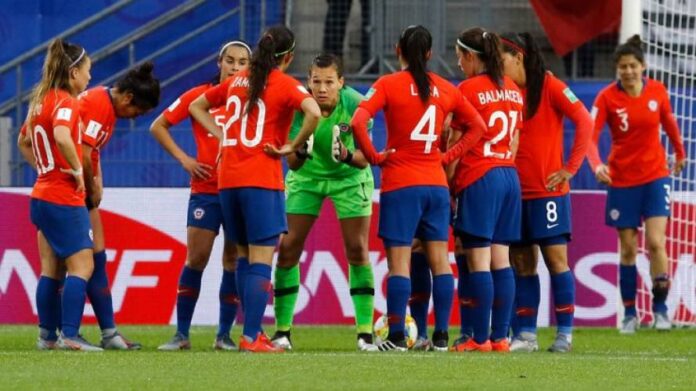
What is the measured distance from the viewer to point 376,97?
9492 millimetres

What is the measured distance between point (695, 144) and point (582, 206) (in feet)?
4.54

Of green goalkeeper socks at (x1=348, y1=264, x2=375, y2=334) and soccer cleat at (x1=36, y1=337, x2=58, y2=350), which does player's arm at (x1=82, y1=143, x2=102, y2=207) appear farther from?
green goalkeeper socks at (x1=348, y1=264, x2=375, y2=334)

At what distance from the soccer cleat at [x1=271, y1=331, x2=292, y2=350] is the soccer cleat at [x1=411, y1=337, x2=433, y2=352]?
Answer: 0.79 m

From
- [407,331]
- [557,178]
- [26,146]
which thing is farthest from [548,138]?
[26,146]

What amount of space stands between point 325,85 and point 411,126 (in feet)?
2.79

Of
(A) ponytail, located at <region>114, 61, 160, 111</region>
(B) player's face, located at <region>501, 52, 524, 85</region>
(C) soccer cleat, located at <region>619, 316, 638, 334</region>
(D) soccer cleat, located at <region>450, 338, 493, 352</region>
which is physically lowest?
(C) soccer cleat, located at <region>619, 316, 638, 334</region>

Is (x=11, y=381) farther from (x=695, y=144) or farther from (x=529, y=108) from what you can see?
(x=695, y=144)

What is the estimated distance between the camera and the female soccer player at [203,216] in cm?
1011

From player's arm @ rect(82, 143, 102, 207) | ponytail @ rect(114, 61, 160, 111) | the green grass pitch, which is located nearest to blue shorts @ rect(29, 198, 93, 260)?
player's arm @ rect(82, 143, 102, 207)

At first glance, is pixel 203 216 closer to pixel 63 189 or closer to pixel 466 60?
pixel 63 189

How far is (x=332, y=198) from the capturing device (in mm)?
10289

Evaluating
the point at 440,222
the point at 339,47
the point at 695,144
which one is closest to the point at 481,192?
the point at 440,222

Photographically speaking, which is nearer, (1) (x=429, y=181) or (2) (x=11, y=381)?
(2) (x=11, y=381)

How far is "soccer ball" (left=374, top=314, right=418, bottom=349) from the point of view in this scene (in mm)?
10109
